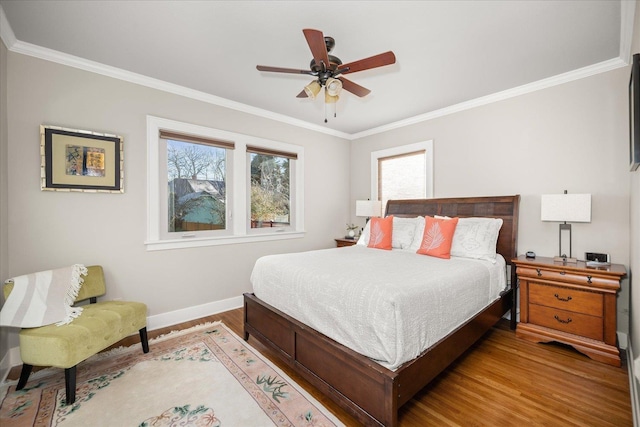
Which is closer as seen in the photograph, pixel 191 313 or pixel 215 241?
pixel 191 313

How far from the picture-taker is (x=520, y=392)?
6.40ft

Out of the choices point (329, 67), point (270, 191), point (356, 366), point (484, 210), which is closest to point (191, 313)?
point (270, 191)

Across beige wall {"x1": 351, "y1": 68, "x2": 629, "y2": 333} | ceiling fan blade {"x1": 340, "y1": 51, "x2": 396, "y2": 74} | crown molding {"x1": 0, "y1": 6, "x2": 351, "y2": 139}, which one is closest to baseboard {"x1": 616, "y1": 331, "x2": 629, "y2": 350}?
beige wall {"x1": 351, "y1": 68, "x2": 629, "y2": 333}

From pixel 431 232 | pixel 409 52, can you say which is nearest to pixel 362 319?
pixel 431 232

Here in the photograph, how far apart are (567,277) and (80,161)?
461cm

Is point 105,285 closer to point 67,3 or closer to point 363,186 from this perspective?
point 67,3

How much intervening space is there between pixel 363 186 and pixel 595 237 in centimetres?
305

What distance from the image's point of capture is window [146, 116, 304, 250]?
3086 millimetres

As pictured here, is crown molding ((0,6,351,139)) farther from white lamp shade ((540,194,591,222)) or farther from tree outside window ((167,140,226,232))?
white lamp shade ((540,194,591,222))

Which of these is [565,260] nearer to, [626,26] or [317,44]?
[626,26]

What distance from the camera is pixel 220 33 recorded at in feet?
7.26

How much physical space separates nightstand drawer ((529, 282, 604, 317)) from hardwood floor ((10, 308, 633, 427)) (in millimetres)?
406

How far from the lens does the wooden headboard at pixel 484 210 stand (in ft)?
10.3

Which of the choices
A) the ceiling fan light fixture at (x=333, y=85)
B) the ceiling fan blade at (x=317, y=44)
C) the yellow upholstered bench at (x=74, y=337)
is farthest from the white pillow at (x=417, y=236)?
the yellow upholstered bench at (x=74, y=337)
